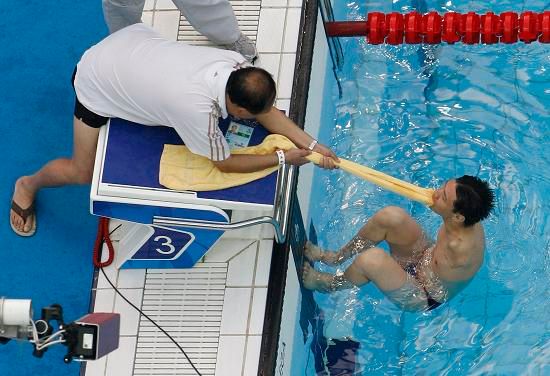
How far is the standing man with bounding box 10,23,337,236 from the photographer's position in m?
3.58

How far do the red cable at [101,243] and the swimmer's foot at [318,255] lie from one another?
3.07 ft

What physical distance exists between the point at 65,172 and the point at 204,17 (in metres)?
0.97

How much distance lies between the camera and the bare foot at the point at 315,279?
4.43m

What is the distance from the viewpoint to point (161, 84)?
365 centimetres

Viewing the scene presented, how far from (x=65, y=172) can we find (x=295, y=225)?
1.10 meters

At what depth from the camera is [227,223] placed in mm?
3832

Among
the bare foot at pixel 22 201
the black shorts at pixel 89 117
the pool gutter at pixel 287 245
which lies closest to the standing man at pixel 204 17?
the pool gutter at pixel 287 245

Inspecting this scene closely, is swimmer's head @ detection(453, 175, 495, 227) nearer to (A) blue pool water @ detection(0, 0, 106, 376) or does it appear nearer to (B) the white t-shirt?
(B) the white t-shirt

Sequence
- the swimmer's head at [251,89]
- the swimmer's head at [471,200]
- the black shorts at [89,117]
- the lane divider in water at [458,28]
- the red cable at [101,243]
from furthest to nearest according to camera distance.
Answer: the lane divider in water at [458,28] → the red cable at [101,243] → the black shorts at [89,117] → the swimmer's head at [471,200] → the swimmer's head at [251,89]

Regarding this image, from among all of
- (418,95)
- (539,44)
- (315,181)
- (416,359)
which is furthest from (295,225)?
(539,44)

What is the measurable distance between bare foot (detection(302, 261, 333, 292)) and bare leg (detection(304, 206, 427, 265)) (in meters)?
0.10

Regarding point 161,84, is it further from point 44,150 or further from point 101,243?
point 44,150

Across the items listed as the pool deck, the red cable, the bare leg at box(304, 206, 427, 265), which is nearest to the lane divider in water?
the pool deck

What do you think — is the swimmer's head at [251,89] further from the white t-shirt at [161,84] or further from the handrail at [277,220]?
the handrail at [277,220]
